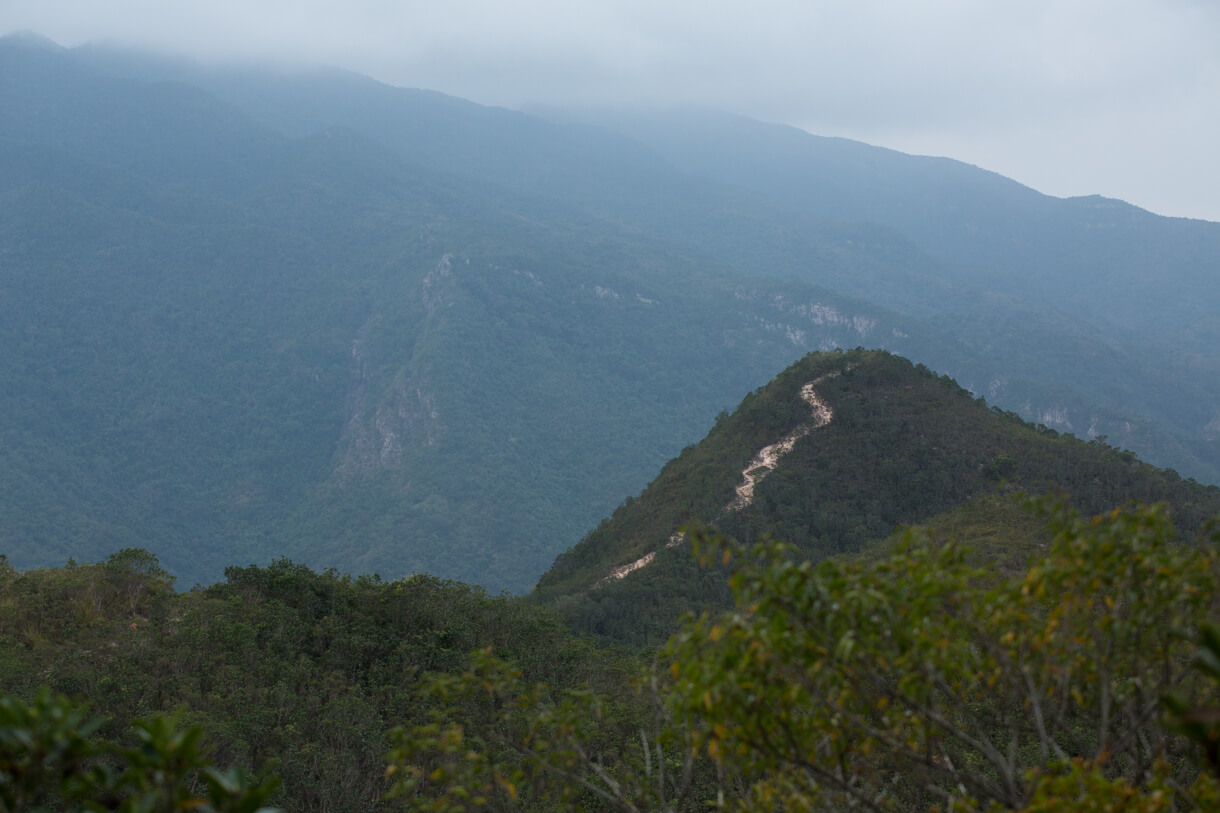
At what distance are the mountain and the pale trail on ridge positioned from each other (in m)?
0.10

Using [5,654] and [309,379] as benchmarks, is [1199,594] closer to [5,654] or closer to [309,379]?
[5,654]

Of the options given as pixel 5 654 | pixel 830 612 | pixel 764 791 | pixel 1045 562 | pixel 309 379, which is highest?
pixel 1045 562

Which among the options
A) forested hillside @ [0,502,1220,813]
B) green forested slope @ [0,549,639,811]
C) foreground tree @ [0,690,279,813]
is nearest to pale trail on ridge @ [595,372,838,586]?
green forested slope @ [0,549,639,811]

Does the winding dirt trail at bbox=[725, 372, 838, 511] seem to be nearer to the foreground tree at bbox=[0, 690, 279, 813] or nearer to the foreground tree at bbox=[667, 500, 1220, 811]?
the foreground tree at bbox=[667, 500, 1220, 811]

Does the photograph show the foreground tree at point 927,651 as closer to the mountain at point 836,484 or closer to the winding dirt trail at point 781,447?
the mountain at point 836,484

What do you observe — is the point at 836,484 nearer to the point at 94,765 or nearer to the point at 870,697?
the point at 870,697

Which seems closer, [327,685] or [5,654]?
[5,654]

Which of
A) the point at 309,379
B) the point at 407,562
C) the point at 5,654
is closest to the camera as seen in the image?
the point at 5,654

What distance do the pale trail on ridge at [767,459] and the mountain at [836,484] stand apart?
0.10 metres

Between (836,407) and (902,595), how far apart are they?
51.2 meters

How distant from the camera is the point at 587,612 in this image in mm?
41781

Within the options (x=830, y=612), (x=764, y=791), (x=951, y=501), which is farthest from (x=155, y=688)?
(x=951, y=501)

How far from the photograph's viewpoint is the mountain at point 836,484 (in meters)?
42.2

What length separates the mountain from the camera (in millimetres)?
42156
